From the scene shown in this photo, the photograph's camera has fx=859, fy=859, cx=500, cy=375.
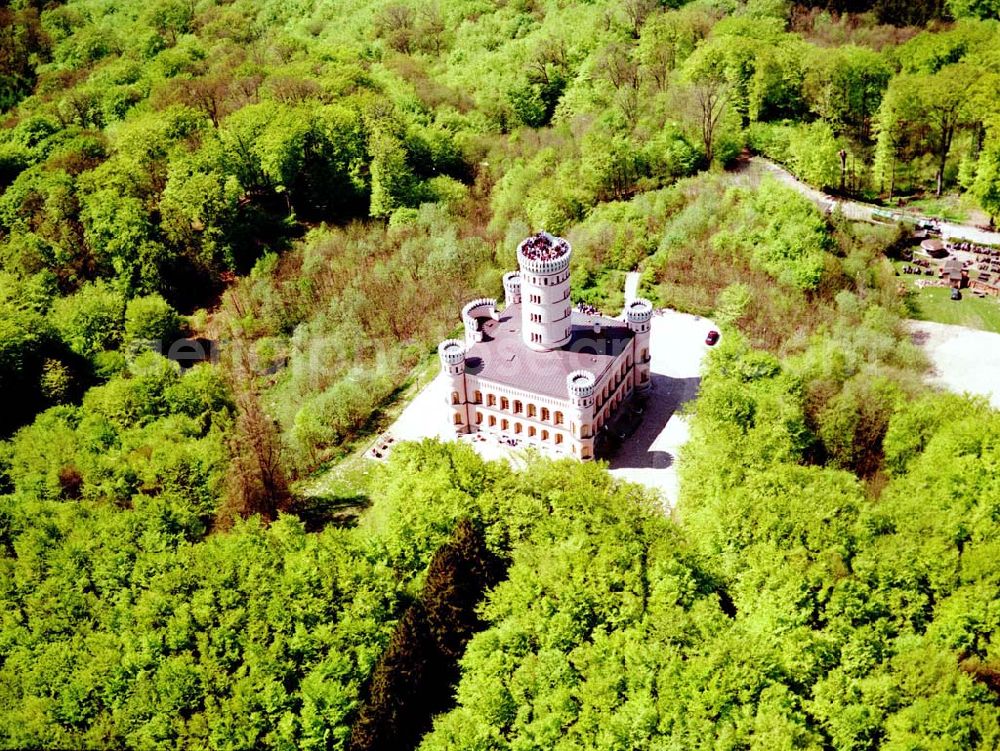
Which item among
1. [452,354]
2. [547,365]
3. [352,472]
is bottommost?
[352,472]

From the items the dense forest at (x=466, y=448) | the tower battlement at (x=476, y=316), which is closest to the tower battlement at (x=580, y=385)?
the dense forest at (x=466, y=448)

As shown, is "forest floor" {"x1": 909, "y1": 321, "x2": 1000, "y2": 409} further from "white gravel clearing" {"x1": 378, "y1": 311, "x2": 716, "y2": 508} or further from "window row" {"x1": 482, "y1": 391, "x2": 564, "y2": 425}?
"window row" {"x1": 482, "y1": 391, "x2": 564, "y2": 425}

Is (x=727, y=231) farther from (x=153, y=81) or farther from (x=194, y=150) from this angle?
(x=153, y=81)

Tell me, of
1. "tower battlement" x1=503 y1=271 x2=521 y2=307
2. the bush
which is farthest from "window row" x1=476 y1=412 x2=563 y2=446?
the bush

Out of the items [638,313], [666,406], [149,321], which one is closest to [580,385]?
[638,313]

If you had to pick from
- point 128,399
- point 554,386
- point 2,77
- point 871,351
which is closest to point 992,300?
point 871,351

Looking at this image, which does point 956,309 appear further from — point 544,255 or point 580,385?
point 544,255
